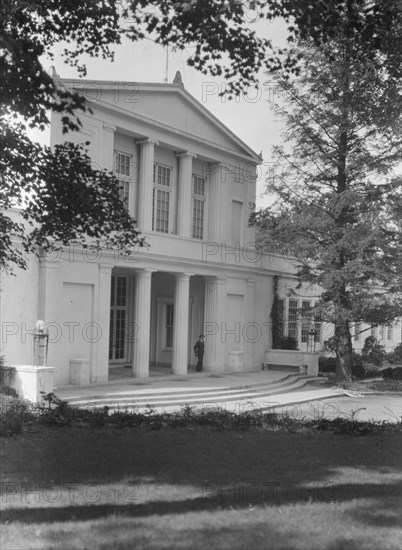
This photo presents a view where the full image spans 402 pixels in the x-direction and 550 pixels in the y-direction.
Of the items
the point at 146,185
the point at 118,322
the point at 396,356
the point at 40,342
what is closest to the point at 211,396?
the point at 118,322

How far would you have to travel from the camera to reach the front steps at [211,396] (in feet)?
22.6

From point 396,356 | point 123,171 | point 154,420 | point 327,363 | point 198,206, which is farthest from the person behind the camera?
point 198,206

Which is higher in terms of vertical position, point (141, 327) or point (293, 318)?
point (293, 318)

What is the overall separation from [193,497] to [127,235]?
3.11m

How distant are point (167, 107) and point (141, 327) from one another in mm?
2529

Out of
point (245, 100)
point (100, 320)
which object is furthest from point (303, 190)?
point (100, 320)

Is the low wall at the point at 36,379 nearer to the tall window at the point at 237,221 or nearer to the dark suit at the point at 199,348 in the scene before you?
the dark suit at the point at 199,348

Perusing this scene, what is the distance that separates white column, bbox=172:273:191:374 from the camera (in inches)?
328

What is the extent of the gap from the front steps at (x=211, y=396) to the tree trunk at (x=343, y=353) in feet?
0.96

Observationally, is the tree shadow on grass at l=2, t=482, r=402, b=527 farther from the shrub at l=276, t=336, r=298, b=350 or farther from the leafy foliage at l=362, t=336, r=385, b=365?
the shrub at l=276, t=336, r=298, b=350

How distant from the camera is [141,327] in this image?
7.07 metres

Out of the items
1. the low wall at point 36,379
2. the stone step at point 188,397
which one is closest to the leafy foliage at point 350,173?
the stone step at point 188,397

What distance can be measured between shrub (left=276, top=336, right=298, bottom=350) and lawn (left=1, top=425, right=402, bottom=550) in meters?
1.50

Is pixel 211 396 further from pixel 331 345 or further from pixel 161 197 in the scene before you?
pixel 161 197
